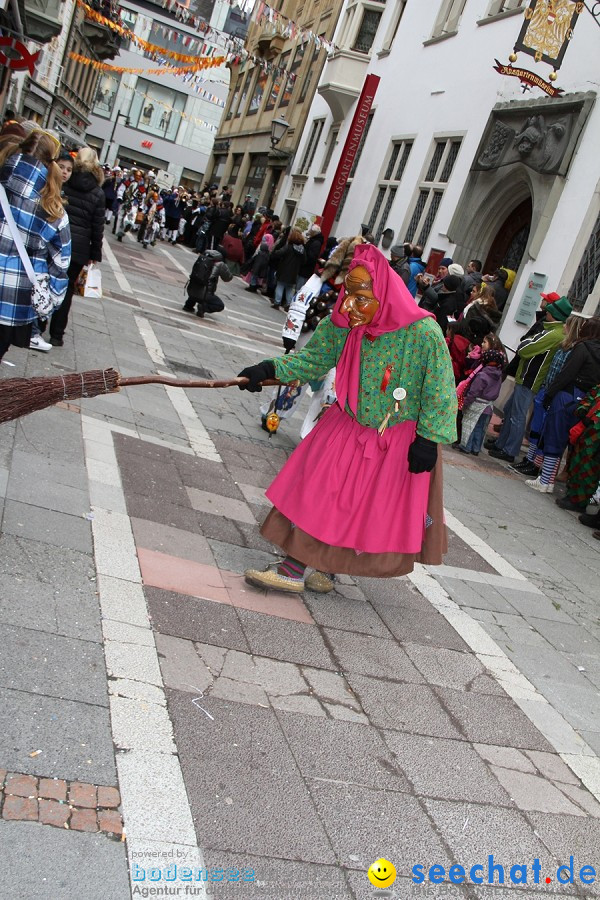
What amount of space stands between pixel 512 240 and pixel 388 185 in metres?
6.46

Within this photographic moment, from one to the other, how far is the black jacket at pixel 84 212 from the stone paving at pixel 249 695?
2.12 m

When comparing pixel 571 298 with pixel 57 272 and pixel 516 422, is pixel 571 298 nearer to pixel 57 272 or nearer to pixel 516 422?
pixel 516 422

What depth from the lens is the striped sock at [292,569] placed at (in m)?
5.07

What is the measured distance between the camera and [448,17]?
21000mm

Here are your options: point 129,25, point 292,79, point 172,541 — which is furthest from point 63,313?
point 129,25

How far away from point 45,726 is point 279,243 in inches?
742

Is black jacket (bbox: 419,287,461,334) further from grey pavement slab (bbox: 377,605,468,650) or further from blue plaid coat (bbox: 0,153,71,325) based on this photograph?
grey pavement slab (bbox: 377,605,468,650)

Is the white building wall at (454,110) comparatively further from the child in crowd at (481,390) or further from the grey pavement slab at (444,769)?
the grey pavement slab at (444,769)

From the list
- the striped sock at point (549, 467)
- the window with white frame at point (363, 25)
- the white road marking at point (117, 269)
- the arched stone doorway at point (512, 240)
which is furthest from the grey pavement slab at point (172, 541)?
the window with white frame at point (363, 25)

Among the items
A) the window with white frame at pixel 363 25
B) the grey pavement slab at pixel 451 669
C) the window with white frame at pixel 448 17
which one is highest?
the window with white frame at pixel 363 25

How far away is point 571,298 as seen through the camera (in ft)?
44.9

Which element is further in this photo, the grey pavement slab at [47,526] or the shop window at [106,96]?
the shop window at [106,96]

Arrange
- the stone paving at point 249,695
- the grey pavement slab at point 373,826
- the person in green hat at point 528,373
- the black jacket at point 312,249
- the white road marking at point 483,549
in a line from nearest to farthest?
the stone paving at point 249,695, the grey pavement slab at point 373,826, the white road marking at point 483,549, the person in green hat at point 528,373, the black jacket at point 312,249

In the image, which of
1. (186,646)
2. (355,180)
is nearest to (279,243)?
(355,180)
